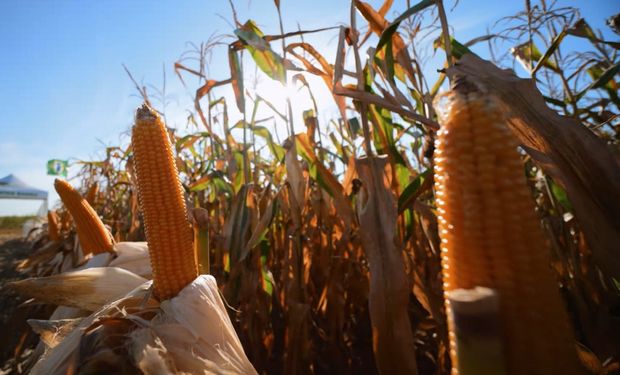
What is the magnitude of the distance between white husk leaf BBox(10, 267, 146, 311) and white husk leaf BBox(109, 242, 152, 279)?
329 millimetres

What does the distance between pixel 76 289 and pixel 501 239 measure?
70.0 inches

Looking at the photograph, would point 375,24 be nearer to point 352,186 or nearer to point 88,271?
point 352,186

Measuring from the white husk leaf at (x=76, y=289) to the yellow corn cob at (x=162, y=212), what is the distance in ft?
1.28

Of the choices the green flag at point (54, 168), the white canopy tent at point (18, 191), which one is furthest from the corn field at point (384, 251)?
the white canopy tent at point (18, 191)

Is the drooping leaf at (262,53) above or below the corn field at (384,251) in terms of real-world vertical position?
above

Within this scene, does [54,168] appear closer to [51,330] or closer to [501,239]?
[51,330]

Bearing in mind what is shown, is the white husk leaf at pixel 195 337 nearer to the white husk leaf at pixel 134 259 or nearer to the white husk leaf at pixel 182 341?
the white husk leaf at pixel 182 341

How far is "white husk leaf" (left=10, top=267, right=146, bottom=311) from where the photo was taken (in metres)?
1.56

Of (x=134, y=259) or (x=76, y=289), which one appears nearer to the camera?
(x=76, y=289)

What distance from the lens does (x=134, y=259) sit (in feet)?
6.71

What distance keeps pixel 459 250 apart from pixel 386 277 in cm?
84

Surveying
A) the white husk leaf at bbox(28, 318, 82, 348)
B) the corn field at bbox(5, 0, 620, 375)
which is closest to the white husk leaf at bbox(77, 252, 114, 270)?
the corn field at bbox(5, 0, 620, 375)

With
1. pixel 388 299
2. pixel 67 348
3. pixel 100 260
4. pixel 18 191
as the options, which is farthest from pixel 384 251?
pixel 18 191

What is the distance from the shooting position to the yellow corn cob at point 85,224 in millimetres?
2211
